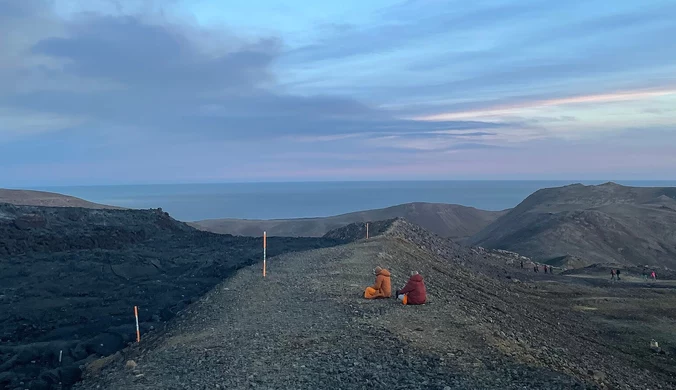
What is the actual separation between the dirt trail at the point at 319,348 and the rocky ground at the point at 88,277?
1.64 m

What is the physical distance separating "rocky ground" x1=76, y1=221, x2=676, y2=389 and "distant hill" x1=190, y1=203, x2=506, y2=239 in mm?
56136

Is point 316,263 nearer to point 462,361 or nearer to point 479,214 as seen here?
point 462,361

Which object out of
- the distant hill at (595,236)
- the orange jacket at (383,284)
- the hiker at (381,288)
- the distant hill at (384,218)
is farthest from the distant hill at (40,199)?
the orange jacket at (383,284)

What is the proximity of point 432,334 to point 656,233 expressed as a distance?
5556 cm

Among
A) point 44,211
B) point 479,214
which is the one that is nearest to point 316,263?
point 44,211

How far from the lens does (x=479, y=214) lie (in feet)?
346

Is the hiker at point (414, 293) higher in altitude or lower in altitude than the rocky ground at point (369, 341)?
higher

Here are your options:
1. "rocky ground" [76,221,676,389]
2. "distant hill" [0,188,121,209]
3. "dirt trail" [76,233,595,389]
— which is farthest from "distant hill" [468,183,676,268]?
"distant hill" [0,188,121,209]

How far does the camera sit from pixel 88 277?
19.5m

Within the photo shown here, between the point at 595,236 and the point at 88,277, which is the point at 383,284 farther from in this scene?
the point at 595,236

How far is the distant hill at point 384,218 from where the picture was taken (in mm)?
76875

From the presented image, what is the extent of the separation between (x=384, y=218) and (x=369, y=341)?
84992mm

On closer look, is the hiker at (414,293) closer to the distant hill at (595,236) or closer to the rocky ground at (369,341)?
the rocky ground at (369,341)

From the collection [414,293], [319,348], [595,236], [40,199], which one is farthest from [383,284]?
[40,199]
